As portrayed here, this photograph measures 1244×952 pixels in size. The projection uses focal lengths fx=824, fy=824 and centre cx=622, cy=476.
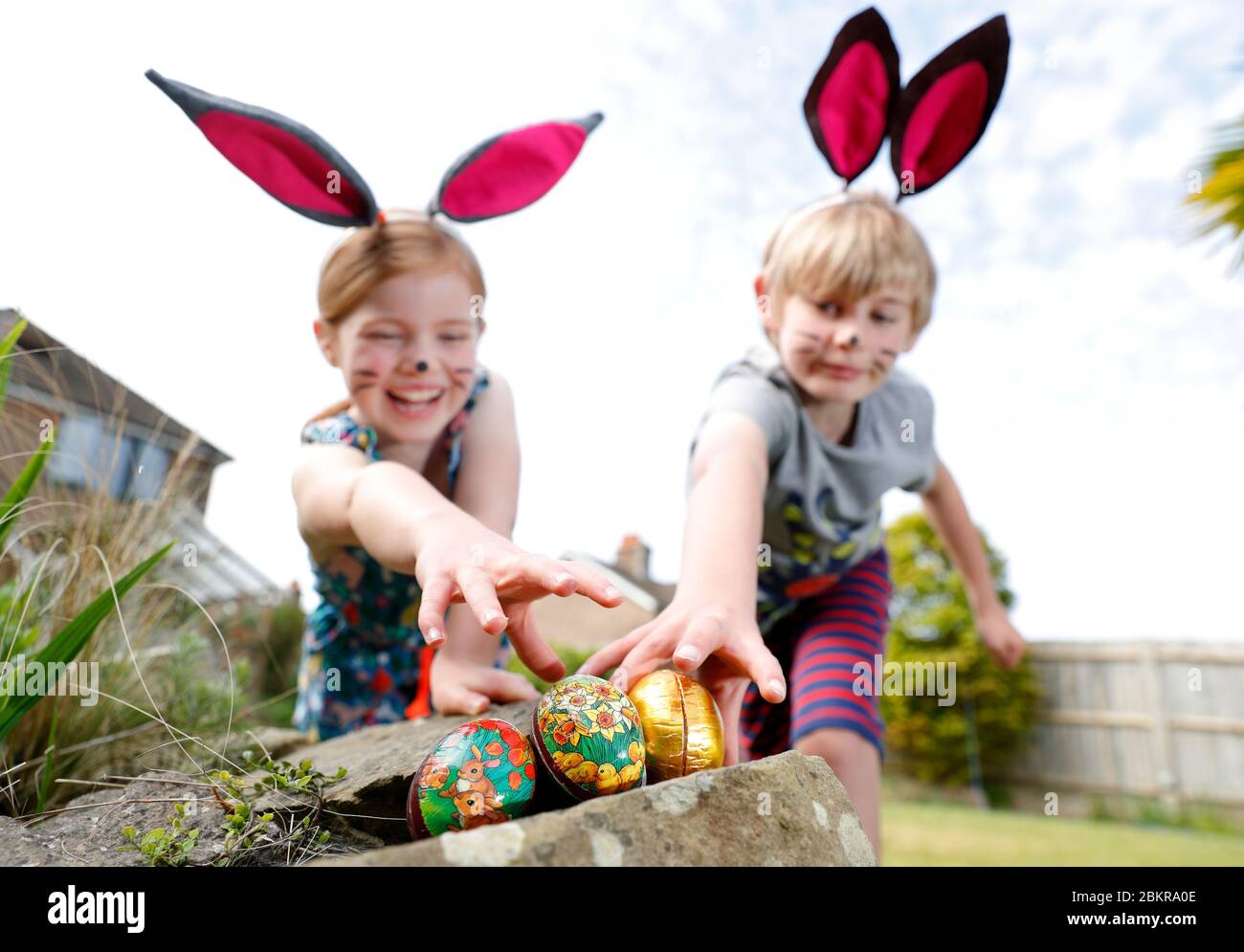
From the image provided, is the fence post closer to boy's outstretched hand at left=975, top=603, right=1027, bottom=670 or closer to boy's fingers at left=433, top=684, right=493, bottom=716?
boy's outstretched hand at left=975, top=603, right=1027, bottom=670

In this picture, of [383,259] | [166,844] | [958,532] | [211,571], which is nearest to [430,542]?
[166,844]

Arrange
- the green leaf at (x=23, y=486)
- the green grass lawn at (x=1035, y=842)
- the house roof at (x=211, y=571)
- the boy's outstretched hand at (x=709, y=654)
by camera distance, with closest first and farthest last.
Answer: the boy's outstretched hand at (x=709, y=654)
the green leaf at (x=23, y=486)
the house roof at (x=211, y=571)
the green grass lawn at (x=1035, y=842)

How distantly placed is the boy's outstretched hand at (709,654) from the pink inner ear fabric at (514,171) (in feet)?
3.40

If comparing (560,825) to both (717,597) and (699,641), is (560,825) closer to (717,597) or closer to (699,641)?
(699,641)

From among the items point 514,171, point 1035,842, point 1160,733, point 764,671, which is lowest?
point 1035,842

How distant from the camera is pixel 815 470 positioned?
220cm

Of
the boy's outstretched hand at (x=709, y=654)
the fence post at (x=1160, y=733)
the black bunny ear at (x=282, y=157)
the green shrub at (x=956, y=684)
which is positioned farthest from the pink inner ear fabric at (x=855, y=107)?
the fence post at (x=1160, y=733)

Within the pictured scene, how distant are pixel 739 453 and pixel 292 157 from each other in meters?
1.12

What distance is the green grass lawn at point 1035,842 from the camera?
16.6ft

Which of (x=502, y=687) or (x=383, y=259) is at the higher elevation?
(x=383, y=259)

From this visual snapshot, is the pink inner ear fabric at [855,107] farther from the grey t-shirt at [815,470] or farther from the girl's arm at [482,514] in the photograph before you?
the girl's arm at [482,514]

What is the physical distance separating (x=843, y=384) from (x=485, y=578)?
4.32ft
